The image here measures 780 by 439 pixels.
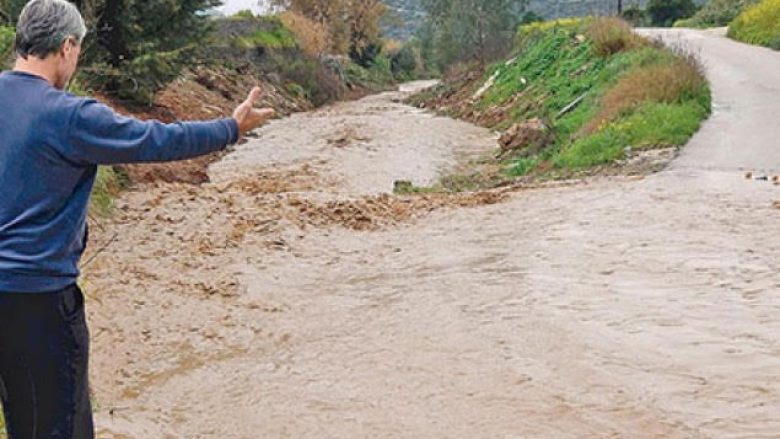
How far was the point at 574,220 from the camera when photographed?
1048cm

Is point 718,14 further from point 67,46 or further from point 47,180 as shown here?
point 47,180

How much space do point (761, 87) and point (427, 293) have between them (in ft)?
46.1

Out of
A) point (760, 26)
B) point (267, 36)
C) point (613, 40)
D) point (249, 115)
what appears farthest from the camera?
point (267, 36)

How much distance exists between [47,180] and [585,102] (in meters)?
18.3

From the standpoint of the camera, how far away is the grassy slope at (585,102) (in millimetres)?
14773

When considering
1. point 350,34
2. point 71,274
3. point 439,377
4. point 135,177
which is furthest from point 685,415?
point 350,34

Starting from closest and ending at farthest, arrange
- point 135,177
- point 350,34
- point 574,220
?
point 574,220 → point 135,177 → point 350,34

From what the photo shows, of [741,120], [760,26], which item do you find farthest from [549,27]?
[741,120]

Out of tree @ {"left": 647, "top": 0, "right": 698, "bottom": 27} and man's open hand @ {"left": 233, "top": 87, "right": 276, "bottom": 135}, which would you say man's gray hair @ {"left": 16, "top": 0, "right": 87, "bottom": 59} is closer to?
man's open hand @ {"left": 233, "top": 87, "right": 276, "bottom": 135}

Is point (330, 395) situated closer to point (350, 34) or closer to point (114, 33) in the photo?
point (114, 33)

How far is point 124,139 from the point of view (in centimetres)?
308

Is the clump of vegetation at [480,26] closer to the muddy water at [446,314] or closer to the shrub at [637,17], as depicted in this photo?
the shrub at [637,17]

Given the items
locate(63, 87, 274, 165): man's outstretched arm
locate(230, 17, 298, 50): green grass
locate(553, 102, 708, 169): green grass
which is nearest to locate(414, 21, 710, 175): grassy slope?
locate(553, 102, 708, 169): green grass

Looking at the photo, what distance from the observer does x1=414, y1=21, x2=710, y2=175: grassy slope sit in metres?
14.8
